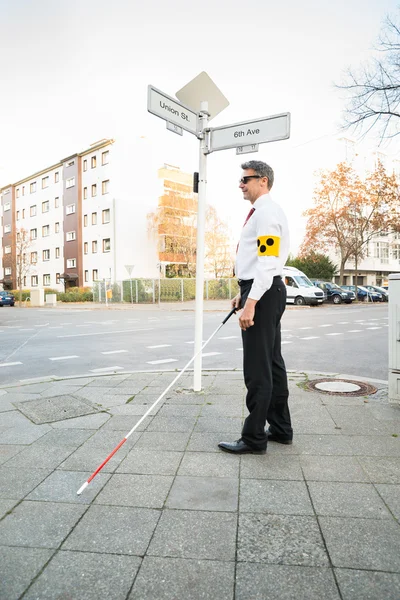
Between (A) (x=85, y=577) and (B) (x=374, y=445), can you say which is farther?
(B) (x=374, y=445)

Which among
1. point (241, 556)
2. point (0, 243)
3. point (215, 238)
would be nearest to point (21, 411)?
point (241, 556)

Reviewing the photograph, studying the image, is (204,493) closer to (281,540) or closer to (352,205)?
(281,540)

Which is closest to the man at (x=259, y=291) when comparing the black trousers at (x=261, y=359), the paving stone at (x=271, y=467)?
the black trousers at (x=261, y=359)

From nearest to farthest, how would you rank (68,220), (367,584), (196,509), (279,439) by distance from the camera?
1. (367,584)
2. (196,509)
3. (279,439)
4. (68,220)

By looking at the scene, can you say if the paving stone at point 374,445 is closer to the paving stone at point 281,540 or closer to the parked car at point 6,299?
the paving stone at point 281,540

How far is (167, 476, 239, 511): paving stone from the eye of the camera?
253 cm

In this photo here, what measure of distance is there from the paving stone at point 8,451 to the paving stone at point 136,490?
91cm

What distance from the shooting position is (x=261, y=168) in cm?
346

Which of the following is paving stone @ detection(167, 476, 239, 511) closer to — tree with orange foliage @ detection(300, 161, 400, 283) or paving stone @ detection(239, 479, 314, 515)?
paving stone @ detection(239, 479, 314, 515)

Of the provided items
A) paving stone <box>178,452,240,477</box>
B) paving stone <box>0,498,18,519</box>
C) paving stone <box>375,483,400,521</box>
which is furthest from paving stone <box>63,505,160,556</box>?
paving stone <box>375,483,400,521</box>

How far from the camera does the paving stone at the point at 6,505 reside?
2504mm

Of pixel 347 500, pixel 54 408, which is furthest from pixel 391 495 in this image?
pixel 54 408

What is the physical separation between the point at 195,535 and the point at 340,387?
3.65m

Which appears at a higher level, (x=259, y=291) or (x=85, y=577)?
(x=259, y=291)
